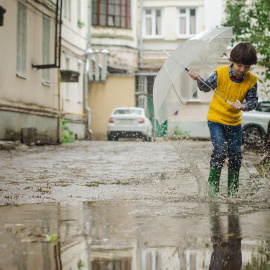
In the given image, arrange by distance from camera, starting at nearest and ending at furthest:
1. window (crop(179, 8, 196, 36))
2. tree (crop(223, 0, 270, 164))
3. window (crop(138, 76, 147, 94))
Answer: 1. tree (crop(223, 0, 270, 164))
2. window (crop(138, 76, 147, 94))
3. window (crop(179, 8, 196, 36))

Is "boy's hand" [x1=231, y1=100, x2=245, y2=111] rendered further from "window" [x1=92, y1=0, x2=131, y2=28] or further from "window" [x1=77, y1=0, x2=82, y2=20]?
"window" [x1=92, y1=0, x2=131, y2=28]

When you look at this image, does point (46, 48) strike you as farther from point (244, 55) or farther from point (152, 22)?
point (244, 55)

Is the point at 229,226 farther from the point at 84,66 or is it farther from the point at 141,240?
the point at 84,66

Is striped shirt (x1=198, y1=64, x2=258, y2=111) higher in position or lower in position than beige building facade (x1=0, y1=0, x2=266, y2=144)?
lower

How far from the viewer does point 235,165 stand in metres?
8.09

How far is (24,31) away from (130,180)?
511 inches

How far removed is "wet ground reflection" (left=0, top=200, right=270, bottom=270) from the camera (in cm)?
413

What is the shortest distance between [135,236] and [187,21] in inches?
1443

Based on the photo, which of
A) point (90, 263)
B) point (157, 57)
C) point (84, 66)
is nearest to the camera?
point (90, 263)

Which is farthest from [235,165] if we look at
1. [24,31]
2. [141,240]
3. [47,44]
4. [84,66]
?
[84,66]

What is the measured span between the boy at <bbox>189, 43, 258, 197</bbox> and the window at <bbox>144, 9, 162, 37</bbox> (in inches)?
1321

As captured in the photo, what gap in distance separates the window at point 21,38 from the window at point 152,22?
19.3 metres

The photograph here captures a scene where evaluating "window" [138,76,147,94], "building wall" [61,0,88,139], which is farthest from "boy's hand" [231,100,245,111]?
"window" [138,76,147,94]

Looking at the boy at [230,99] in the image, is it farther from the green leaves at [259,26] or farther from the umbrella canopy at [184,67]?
the green leaves at [259,26]
